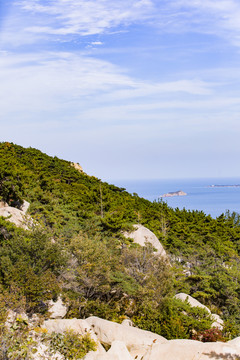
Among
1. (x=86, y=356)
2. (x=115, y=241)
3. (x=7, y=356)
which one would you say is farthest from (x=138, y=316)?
(x=115, y=241)

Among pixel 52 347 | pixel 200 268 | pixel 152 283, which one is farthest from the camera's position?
pixel 200 268

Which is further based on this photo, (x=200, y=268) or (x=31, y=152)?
(x=31, y=152)

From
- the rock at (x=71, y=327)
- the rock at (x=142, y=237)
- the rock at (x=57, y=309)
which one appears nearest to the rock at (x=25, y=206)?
the rock at (x=142, y=237)

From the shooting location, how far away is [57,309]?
17.7 metres

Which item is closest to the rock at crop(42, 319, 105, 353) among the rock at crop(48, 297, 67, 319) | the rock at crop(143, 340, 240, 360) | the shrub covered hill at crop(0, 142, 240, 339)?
the shrub covered hill at crop(0, 142, 240, 339)

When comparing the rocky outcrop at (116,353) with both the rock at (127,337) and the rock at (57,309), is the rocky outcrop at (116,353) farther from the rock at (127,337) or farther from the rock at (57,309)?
the rock at (57,309)

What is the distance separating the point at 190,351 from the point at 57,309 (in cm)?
748

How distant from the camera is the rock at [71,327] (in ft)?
46.7

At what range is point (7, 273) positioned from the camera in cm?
1614

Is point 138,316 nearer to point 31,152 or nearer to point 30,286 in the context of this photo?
point 30,286

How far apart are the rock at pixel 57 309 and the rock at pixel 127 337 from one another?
9.71ft

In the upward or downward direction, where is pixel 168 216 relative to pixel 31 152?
downward

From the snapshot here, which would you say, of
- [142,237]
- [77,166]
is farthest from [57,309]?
[77,166]

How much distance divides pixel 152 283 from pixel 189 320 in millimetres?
3173
